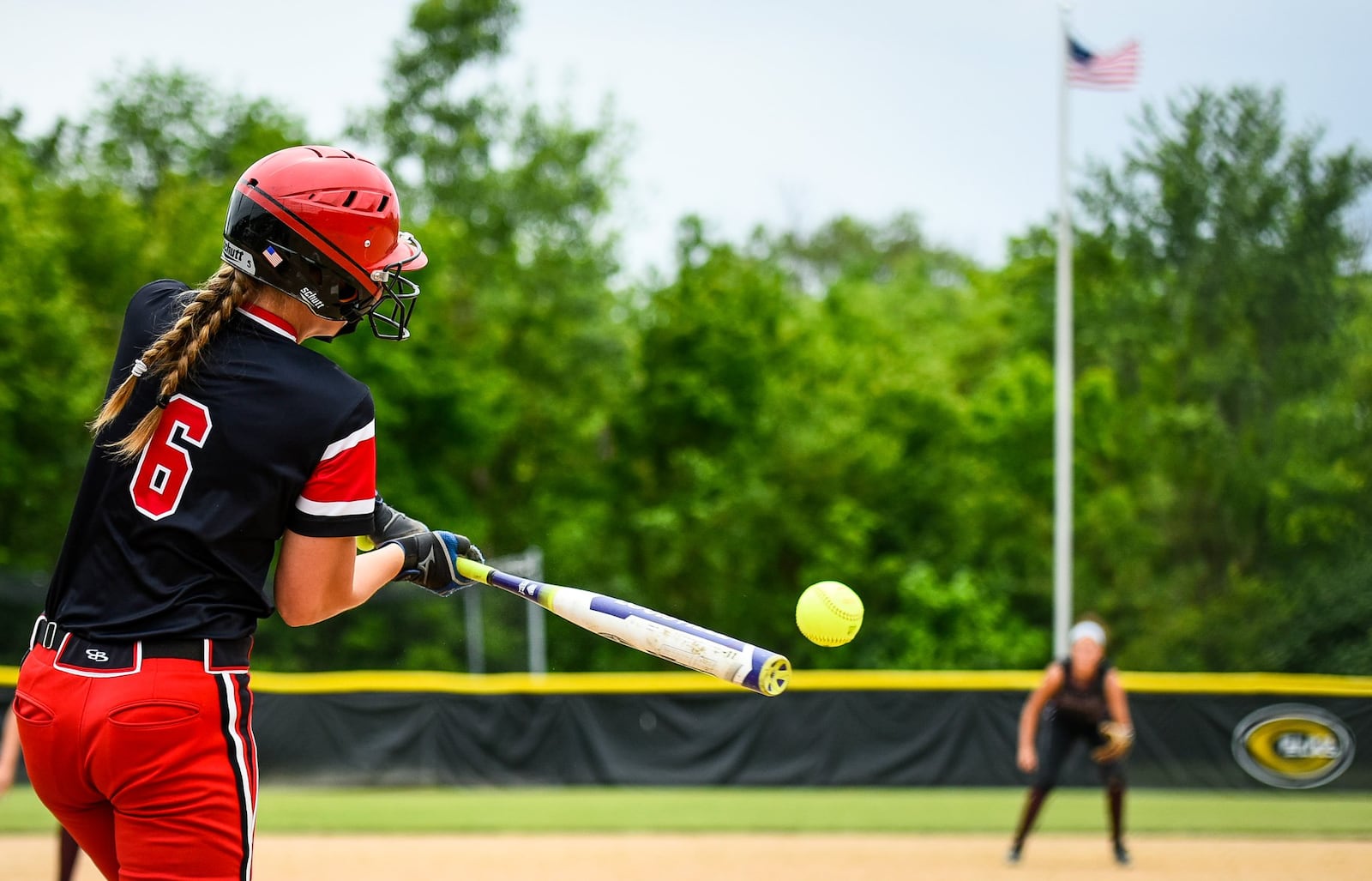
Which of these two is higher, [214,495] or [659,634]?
[214,495]

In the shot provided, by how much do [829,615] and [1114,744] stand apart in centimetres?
832

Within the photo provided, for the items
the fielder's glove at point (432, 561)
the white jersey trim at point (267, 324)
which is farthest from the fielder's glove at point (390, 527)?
the white jersey trim at point (267, 324)

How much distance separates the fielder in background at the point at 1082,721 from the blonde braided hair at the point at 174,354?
33.9 ft

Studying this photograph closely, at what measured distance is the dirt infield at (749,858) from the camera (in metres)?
11.6

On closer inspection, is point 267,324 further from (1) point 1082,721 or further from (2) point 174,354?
(1) point 1082,721

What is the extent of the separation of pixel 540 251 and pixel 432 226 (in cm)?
513

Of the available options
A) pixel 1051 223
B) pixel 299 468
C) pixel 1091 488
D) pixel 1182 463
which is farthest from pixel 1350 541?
pixel 299 468

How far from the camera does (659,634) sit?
3.92 metres

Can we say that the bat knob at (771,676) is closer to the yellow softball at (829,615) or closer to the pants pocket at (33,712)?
the yellow softball at (829,615)

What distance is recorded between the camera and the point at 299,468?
3.05m

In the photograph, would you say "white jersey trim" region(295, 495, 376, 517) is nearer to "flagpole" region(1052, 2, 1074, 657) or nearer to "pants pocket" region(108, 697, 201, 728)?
"pants pocket" region(108, 697, 201, 728)

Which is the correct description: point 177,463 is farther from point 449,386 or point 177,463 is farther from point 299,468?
point 449,386

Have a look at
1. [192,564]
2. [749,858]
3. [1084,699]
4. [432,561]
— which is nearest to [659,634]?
[432,561]

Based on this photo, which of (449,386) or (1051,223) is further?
(1051,223)
